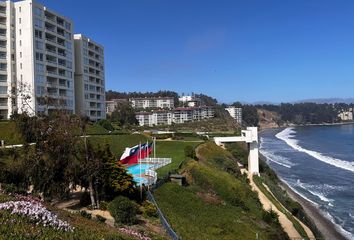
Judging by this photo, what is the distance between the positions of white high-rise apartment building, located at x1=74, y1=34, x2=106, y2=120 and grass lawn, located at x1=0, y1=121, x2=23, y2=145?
28.4 metres

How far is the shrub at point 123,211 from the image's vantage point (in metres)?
21.3

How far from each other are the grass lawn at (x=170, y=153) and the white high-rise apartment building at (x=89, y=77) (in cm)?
2513

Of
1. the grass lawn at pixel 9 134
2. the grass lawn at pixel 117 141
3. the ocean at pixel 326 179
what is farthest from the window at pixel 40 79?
the ocean at pixel 326 179

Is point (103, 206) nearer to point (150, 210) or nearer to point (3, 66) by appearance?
point (150, 210)

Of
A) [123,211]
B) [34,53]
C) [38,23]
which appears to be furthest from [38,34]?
[123,211]

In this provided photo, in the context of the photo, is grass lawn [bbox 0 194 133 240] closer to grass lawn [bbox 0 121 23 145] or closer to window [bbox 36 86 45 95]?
grass lawn [bbox 0 121 23 145]

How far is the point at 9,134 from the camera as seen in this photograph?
49188mm

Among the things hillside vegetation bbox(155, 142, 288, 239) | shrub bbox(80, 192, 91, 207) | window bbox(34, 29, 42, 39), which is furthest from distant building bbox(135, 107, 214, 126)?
shrub bbox(80, 192, 91, 207)

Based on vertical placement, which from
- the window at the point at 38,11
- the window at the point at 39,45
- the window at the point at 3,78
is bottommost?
the window at the point at 3,78

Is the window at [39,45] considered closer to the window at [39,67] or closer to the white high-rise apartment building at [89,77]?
the window at [39,67]

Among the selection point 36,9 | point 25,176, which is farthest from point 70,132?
point 36,9

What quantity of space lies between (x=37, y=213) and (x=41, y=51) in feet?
183

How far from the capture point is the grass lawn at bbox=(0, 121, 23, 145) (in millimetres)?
46844

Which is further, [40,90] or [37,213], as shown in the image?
[40,90]
